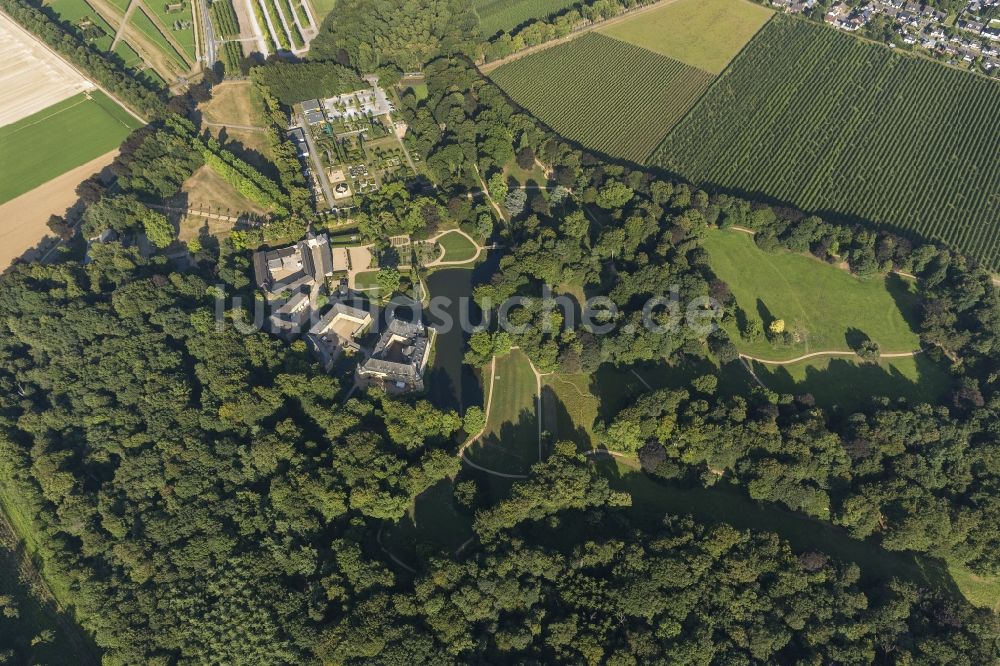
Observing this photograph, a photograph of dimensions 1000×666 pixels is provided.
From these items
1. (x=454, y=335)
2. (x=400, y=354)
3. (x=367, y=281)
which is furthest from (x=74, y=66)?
(x=454, y=335)

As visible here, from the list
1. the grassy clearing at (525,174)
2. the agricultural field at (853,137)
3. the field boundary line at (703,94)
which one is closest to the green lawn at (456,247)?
the grassy clearing at (525,174)

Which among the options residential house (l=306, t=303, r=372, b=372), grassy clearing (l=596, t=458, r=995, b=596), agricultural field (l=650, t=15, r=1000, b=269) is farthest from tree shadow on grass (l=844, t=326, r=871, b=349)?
residential house (l=306, t=303, r=372, b=372)

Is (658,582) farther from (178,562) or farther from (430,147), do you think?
(430,147)

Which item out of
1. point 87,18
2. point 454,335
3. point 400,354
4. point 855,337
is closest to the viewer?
point 400,354

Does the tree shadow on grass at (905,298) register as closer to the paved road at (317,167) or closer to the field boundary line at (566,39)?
the field boundary line at (566,39)

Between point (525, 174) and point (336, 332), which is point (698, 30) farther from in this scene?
point (336, 332)

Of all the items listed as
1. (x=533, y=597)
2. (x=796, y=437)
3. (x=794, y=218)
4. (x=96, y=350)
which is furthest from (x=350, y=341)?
(x=794, y=218)
